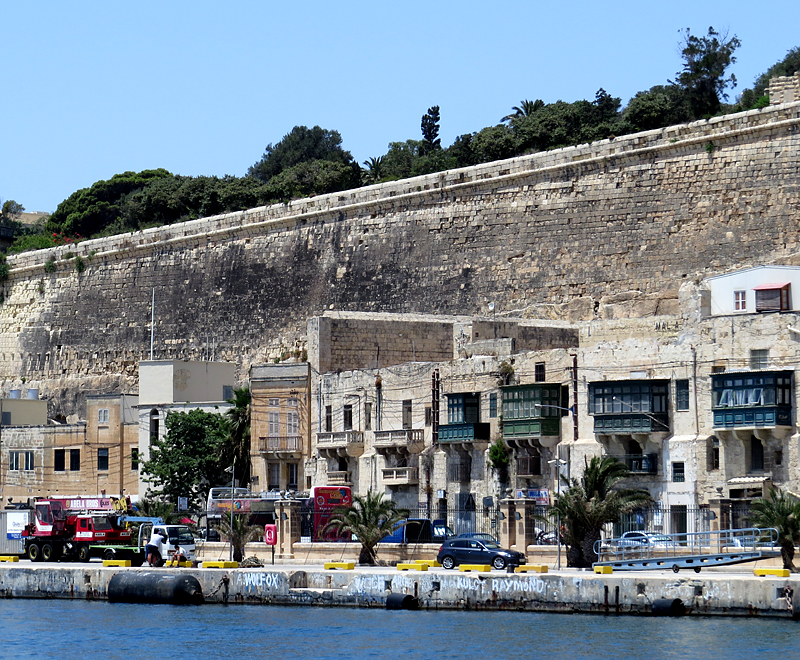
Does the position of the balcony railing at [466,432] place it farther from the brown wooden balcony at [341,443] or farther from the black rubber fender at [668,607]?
the black rubber fender at [668,607]

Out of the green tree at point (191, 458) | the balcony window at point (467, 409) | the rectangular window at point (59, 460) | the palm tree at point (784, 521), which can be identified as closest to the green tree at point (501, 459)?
the balcony window at point (467, 409)

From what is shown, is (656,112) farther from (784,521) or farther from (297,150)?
(297,150)

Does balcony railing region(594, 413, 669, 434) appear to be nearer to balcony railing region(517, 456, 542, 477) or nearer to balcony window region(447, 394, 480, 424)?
balcony railing region(517, 456, 542, 477)

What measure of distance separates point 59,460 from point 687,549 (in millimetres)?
24922

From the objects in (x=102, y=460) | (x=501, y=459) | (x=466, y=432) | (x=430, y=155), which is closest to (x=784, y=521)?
(x=501, y=459)

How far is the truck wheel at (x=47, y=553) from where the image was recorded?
36312 millimetres

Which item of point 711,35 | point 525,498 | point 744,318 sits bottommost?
point 525,498

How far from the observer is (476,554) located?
28953 mm

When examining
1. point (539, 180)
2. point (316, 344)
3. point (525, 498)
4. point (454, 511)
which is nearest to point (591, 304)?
point (539, 180)

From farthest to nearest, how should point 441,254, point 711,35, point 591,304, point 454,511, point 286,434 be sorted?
point 711,35, point 441,254, point 591,304, point 286,434, point 454,511

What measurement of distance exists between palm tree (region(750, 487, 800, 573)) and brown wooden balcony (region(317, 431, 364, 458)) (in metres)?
13.1

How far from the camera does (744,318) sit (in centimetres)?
3166

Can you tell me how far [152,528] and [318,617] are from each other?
7.35 m

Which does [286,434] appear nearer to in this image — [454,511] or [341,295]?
[454,511]
